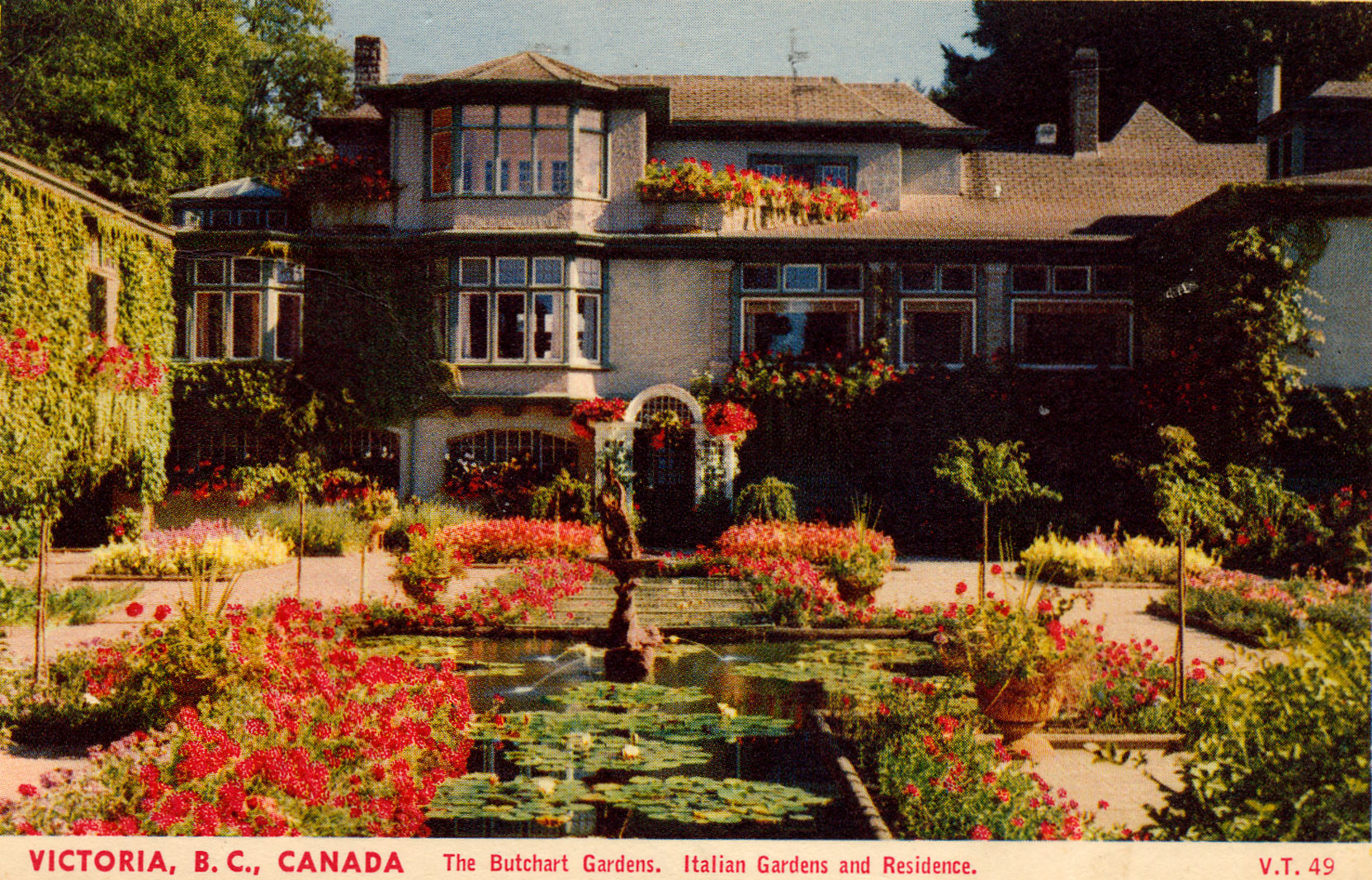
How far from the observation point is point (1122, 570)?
12172 millimetres

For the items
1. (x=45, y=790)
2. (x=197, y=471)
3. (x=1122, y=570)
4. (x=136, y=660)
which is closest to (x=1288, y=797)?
(x=45, y=790)

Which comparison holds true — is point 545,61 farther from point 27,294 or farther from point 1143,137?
point 1143,137

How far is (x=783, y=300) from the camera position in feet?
56.9

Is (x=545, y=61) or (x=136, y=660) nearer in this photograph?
(x=136, y=660)

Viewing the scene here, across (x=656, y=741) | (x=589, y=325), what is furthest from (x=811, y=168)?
(x=656, y=741)

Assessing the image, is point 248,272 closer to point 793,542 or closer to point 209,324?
point 209,324

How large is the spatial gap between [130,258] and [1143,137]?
17.4 metres

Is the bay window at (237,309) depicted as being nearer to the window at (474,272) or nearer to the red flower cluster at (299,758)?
the window at (474,272)

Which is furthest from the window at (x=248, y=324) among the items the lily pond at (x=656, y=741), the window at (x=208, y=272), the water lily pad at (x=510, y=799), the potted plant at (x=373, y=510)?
the water lily pad at (x=510, y=799)

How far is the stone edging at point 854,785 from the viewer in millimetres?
4715

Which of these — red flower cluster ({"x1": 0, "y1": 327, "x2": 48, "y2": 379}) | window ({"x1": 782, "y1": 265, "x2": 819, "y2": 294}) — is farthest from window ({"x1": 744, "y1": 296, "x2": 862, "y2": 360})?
red flower cluster ({"x1": 0, "y1": 327, "x2": 48, "y2": 379})

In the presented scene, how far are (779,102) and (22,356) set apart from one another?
12669 millimetres

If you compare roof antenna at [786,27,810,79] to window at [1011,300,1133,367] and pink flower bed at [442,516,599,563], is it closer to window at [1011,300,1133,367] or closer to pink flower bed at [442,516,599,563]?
pink flower bed at [442,516,599,563]

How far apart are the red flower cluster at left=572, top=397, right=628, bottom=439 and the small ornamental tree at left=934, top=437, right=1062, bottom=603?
16.0ft
